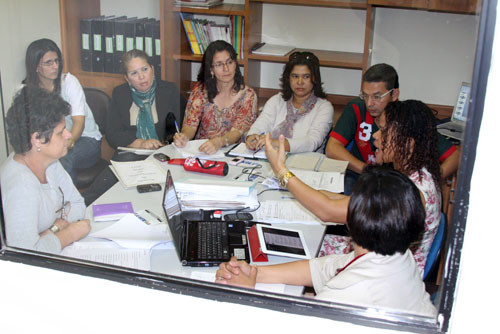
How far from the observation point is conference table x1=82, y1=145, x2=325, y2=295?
56.6 inches

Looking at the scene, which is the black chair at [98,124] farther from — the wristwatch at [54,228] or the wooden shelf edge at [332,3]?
the wooden shelf edge at [332,3]

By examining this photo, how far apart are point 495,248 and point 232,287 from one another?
20.6 inches

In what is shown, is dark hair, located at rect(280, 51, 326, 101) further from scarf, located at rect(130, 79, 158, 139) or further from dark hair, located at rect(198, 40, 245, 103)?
scarf, located at rect(130, 79, 158, 139)

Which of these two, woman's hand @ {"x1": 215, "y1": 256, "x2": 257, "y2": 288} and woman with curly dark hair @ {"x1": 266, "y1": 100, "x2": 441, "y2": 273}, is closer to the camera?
woman's hand @ {"x1": 215, "y1": 256, "x2": 257, "y2": 288}

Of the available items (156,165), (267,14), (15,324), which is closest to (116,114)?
(156,165)

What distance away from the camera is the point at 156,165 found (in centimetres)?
243

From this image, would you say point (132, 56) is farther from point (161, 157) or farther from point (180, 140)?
point (161, 157)

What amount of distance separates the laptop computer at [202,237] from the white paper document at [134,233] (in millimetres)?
73

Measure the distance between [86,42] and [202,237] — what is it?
7.73ft

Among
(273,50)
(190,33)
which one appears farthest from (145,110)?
(273,50)

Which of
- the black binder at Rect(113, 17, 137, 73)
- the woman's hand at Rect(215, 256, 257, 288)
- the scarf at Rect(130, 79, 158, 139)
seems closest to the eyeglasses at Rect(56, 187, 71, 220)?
the woman's hand at Rect(215, 256, 257, 288)

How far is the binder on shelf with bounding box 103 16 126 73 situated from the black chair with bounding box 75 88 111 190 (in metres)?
0.48

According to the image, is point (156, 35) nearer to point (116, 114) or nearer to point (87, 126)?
point (116, 114)

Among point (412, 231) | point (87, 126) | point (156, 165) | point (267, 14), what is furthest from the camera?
point (267, 14)
